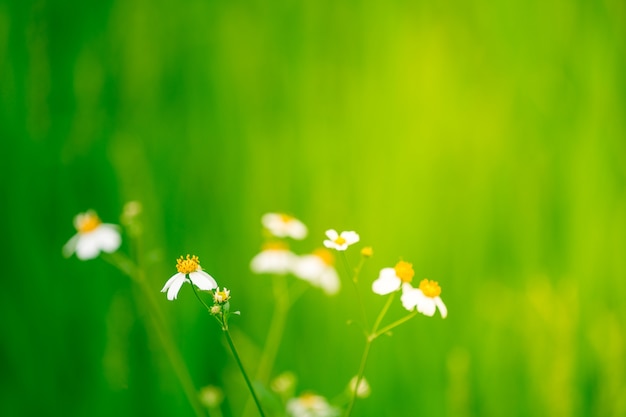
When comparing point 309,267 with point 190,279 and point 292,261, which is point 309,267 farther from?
point 190,279

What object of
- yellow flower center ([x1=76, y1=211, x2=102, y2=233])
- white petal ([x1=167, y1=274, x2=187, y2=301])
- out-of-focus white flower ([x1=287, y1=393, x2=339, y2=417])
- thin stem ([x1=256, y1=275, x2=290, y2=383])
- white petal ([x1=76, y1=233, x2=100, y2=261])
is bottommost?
out-of-focus white flower ([x1=287, y1=393, x2=339, y2=417])

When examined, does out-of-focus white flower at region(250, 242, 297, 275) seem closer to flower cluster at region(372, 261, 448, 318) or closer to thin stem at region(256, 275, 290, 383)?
thin stem at region(256, 275, 290, 383)

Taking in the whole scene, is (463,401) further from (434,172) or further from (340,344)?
(434,172)

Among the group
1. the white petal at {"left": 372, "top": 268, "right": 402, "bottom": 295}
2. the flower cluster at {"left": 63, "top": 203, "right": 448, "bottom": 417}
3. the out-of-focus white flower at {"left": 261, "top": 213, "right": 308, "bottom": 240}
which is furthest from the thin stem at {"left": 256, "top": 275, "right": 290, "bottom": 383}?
the white petal at {"left": 372, "top": 268, "right": 402, "bottom": 295}

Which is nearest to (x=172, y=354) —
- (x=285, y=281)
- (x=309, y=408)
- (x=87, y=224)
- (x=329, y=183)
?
(x=309, y=408)

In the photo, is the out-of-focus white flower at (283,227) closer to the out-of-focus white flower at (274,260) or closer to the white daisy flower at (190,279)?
the out-of-focus white flower at (274,260)

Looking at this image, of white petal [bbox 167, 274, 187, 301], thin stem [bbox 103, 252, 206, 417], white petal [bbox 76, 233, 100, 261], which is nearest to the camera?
white petal [bbox 167, 274, 187, 301]
